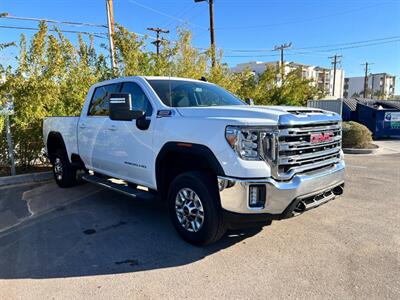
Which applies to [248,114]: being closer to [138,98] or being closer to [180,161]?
[180,161]

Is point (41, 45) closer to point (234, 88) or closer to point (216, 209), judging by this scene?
point (216, 209)

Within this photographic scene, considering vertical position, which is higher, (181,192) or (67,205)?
(181,192)

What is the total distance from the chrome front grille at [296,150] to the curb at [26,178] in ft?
20.1

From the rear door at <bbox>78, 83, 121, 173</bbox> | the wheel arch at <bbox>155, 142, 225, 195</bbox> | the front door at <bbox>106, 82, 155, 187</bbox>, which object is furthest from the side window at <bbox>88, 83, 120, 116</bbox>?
the wheel arch at <bbox>155, 142, 225, 195</bbox>

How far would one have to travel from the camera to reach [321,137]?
373 centimetres

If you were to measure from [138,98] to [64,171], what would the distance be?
2920mm

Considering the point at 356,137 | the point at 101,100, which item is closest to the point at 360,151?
the point at 356,137

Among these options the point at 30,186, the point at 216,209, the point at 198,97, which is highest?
the point at 198,97

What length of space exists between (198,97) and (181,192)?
159cm

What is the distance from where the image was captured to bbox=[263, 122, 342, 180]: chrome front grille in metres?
3.24

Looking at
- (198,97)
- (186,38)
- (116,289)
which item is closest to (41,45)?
(198,97)

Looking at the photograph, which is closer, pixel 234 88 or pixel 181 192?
pixel 181 192

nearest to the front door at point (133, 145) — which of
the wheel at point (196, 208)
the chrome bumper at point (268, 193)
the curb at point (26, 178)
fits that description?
the wheel at point (196, 208)

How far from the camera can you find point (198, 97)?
4.79 m
